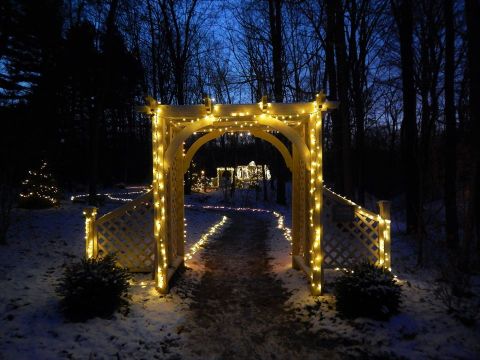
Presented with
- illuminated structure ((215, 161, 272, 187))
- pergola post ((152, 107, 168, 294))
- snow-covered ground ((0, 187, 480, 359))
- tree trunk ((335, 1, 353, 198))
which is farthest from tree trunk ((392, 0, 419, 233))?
illuminated structure ((215, 161, 272, 187))

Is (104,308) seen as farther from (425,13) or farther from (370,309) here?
(425,13)

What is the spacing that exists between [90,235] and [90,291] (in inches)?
77.1

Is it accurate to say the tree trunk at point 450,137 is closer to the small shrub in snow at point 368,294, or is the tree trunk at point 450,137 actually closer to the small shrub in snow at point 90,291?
the small shrub in snow at point 368,294

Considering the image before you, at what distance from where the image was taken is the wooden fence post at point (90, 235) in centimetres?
658

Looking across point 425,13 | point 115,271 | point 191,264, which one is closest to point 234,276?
point 191,264

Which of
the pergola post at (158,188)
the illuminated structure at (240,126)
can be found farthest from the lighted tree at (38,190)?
the pergola post at (158,188)

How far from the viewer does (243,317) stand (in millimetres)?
5414

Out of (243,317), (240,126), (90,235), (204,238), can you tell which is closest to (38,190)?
(204,238)

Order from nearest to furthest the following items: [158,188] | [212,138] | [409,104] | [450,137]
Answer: [158,188] < [212,138] < [450,137] < [409,104]

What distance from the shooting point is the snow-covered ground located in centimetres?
408

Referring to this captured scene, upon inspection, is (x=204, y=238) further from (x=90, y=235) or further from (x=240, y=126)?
(x=90, y=235)

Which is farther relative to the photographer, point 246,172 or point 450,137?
point 246,172

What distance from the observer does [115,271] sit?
17.2ft

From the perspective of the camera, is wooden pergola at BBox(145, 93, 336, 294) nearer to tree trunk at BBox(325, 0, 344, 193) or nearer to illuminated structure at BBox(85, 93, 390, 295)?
illuminated structure at BBox(85, 93, 390, 295)
